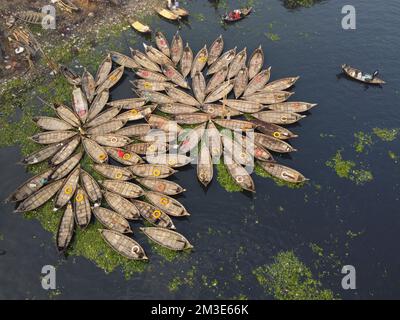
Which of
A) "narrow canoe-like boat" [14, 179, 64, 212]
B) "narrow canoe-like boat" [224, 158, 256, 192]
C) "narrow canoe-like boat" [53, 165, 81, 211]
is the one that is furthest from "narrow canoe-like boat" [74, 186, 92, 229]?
"narrow canoe-like boat" [224, 158, 256, 192]

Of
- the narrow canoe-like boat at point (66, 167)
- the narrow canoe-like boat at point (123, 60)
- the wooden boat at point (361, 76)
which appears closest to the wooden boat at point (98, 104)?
the narrow canoe-like boat at point (66, 167)

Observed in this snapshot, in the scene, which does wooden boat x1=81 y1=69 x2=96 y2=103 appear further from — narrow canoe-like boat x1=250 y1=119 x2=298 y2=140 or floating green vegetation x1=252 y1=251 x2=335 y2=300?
floating green vegetation x1=252 y1=251 x2=335 y2=300

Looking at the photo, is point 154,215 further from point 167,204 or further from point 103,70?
point 103,70

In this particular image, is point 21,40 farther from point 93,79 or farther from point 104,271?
point 104,271

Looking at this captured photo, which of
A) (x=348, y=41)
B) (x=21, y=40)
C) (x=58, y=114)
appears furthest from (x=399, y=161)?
(x=21, y=40)

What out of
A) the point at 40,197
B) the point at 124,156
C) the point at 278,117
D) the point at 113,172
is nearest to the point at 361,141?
the point at 278,117

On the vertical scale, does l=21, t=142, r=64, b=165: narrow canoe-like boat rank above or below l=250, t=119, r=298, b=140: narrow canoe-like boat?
below
